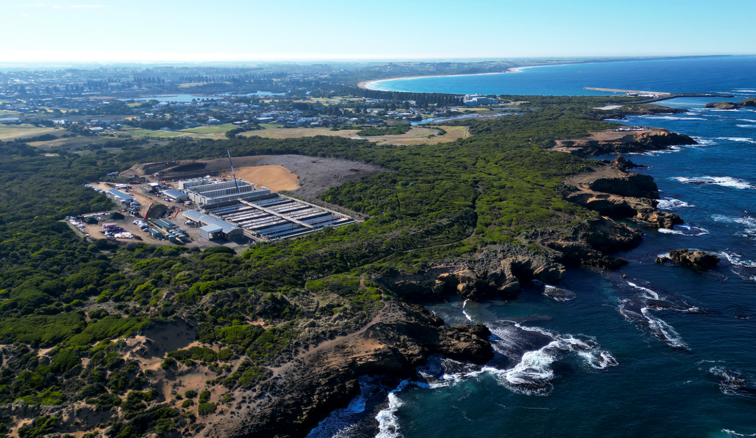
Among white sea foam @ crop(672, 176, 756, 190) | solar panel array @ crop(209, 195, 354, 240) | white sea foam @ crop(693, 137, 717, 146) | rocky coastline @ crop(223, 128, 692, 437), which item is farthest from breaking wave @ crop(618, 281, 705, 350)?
white sea foam @ crop(693, 137, 717, 146)

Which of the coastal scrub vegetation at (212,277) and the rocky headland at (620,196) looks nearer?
the coastal scrub vegetation at (212,277)

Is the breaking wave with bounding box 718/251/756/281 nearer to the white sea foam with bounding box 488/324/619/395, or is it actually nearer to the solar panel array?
the white sea foam with bounding box 488/324/619/395

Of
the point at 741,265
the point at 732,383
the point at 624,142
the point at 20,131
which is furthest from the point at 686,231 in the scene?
the point at 20,131

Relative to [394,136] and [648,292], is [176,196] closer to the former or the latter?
[394,136]

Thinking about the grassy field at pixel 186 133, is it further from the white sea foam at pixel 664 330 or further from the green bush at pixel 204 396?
the white sea foam at pixel 664 330

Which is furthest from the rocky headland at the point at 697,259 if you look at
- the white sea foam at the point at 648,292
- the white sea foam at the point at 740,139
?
the white sea foam at the point at 740,139

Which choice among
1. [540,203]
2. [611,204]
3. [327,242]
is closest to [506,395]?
[327,242]
